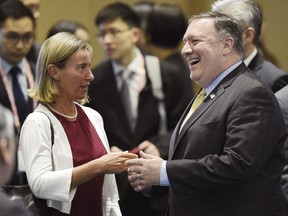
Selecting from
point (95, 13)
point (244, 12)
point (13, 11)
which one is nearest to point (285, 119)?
point (244, 12)

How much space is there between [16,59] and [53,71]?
154 centimetres

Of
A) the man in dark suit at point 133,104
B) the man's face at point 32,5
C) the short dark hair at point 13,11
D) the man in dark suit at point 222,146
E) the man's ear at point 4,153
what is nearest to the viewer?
the man's ear at point 4,153

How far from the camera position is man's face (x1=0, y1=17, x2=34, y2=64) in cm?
614

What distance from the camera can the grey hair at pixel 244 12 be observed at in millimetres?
5652

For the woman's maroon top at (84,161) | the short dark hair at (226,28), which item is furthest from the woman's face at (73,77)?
the short dark hair at (226,28)

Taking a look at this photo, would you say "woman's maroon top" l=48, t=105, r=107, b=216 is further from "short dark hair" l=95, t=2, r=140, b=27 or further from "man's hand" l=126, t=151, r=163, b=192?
"short dark hair" l=95, t=2, r=140, b=27

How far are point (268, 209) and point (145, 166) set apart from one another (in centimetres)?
63

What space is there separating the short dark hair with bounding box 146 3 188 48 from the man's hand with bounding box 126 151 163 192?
2.93 m

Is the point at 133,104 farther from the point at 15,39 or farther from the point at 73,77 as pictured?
the point at 73,77

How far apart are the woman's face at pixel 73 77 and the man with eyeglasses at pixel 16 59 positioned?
4.12ft

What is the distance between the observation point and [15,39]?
6191 millimetres

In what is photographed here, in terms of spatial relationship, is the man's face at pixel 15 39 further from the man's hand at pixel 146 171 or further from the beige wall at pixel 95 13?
the beige wall at pixel 95 13

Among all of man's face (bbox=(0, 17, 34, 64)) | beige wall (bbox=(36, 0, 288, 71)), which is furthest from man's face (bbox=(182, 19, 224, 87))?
beige wall (bbox=(36, 0, 288, 71))

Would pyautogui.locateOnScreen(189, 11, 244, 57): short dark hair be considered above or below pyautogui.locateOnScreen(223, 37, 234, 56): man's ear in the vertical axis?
above
